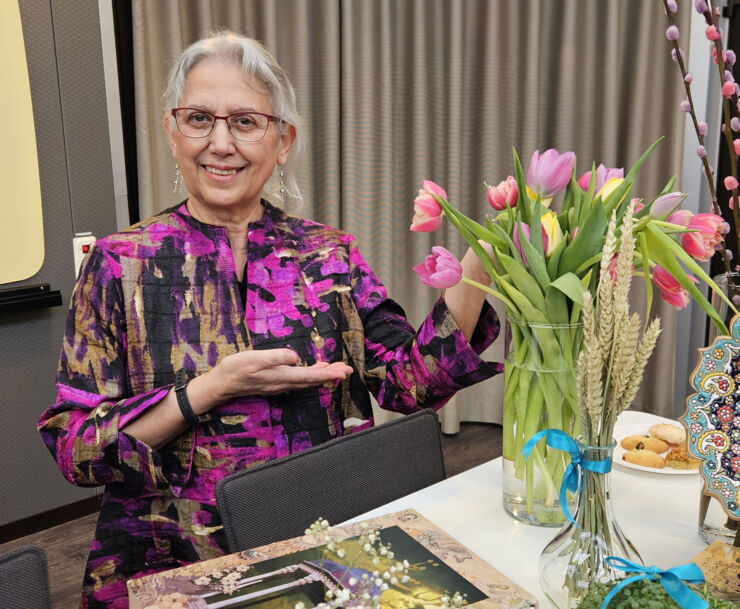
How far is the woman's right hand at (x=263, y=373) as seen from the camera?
114cm

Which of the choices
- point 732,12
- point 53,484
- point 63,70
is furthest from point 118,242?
point 732,12

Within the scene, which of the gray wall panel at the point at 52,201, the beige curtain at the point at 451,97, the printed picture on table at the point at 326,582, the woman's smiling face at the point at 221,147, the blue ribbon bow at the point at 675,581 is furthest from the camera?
the beige curtain at the point at 451,97

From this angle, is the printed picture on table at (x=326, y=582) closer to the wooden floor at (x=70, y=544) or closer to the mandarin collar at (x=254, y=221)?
the mandarin collar at (x=254, y=221)

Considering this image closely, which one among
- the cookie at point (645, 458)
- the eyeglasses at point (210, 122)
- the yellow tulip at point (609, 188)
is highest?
the eyeglasses at point (210, 122)

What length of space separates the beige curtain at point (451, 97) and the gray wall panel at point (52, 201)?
23.2 inches

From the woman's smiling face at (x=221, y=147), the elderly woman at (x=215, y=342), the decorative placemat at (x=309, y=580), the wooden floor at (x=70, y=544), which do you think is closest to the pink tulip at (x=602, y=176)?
the elderly woman at (x=215, y=342)

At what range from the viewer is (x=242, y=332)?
4.45 feet

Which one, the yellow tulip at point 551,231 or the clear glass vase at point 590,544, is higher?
the yellow tulip at point 551,231

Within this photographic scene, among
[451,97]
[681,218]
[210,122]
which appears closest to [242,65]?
[210,122]

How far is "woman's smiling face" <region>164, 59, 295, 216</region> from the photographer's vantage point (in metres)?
1.39

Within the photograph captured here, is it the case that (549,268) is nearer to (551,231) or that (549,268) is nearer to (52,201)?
(551,231)

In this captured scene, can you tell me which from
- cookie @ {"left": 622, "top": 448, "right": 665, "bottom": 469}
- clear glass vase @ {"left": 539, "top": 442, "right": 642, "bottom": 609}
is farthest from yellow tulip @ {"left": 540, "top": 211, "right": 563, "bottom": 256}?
cookie @ {"left": 622, "top": 448, "right": 665, "bottom": 469}

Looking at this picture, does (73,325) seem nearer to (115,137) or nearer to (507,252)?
(507,252)

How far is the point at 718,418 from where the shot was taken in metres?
0.84
